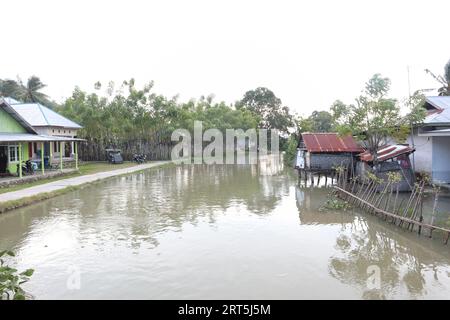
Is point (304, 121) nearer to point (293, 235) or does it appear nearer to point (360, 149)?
point (360, 149)

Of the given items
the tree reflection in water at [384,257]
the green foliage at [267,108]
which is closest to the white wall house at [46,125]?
the tree reflection in water at [384,257]

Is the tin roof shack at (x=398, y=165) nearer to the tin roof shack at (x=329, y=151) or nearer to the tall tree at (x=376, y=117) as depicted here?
the tall tree at (x=376, y=117)

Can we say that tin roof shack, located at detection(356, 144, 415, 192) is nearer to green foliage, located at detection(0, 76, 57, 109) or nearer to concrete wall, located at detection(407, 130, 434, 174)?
concrete wall, located at detection(407, 130, 434, 174)

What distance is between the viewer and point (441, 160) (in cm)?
1520

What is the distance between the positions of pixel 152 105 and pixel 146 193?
18313mm

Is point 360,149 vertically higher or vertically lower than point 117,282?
higher

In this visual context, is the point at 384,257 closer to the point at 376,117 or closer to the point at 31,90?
the point at 376,117

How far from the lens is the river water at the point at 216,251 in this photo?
643 cm

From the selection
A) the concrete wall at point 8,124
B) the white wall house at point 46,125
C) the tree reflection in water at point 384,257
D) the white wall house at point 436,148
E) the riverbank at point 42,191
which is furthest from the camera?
the white wall house at point 46,125

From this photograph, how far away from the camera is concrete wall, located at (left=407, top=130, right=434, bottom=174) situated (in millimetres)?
15496

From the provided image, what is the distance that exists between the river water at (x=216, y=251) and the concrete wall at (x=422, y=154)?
501 centimetres

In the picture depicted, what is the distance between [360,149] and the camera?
763 inches

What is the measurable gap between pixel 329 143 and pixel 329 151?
71cm
